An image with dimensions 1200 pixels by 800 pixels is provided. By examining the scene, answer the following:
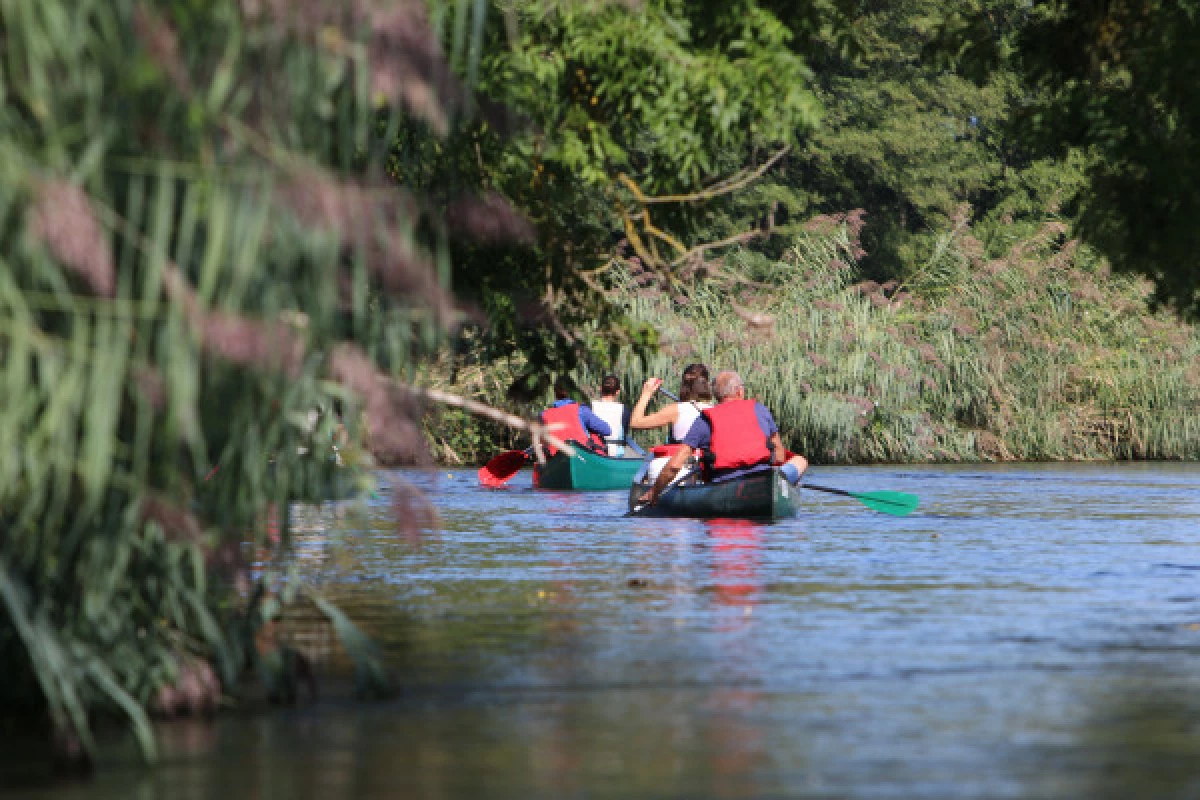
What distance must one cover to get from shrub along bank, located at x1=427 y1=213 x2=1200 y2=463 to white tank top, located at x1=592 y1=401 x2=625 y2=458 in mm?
5035

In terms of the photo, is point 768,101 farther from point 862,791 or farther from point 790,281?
point 790,281

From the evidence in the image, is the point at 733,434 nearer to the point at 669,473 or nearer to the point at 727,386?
the point at 727,386

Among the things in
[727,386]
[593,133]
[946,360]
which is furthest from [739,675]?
[946,360]

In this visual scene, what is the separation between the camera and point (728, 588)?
1573 cm

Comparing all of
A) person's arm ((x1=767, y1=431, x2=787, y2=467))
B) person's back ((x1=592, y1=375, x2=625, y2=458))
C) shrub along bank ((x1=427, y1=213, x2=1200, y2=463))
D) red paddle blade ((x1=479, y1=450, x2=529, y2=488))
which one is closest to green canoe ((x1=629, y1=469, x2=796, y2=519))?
person's arm ((x1=767, y1=431, x2=787, y2=467))

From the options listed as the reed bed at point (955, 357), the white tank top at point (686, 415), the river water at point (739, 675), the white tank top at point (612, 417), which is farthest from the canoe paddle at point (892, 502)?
the reed bed at point (955, 357)

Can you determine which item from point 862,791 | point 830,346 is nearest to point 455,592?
point 862,791

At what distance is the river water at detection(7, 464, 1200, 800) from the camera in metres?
8.16

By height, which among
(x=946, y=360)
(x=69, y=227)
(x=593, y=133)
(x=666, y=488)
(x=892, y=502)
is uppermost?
(x=946, y=360)

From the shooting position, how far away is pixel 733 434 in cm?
2247

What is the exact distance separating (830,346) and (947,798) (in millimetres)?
30463

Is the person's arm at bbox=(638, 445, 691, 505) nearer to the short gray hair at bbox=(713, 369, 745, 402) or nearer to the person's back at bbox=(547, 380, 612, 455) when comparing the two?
the short gray hair at bbox=(713, 369, 745, 402)

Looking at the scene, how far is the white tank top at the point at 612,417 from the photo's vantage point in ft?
101

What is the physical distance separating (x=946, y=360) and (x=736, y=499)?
1672 centimetres
